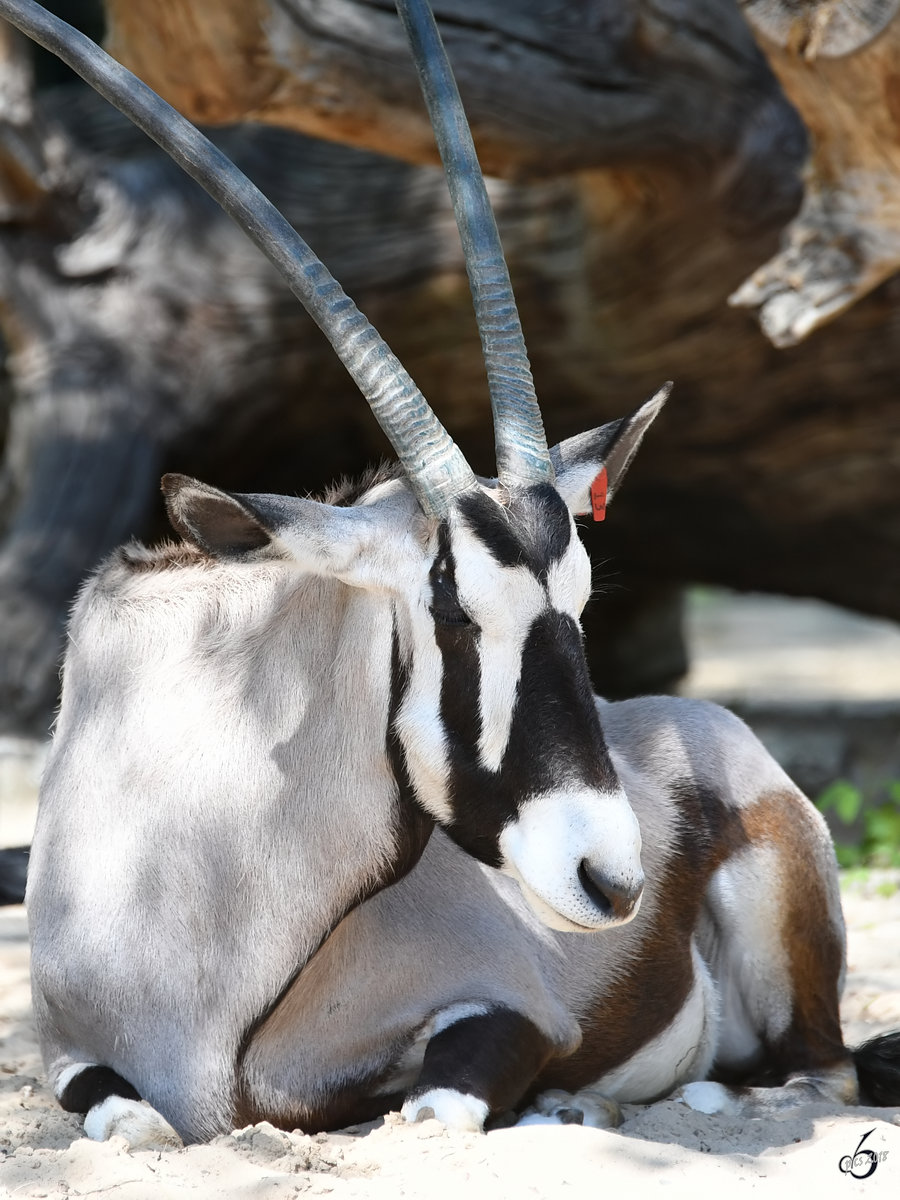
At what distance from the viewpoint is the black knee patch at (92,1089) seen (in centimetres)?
289

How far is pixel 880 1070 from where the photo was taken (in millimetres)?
3566

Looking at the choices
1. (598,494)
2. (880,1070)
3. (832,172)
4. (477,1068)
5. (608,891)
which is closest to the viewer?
(608,891)

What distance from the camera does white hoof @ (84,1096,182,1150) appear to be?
2.76 meters

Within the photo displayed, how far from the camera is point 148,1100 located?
292 cm

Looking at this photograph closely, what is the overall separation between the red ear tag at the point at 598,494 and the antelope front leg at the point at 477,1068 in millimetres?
1051

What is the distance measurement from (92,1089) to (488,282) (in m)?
1.73

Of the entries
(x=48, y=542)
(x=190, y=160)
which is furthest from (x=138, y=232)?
(x=190, y=160)

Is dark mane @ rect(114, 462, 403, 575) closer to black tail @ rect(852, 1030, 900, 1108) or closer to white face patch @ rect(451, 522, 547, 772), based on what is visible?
white face patch @ rect(451, 522, 547, 772)

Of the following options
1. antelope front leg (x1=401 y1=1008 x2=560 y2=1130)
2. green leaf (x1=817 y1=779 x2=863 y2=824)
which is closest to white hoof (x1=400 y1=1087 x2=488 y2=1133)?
antelope front leg (x1=401 y1=1008 x2=560 y2=1130)

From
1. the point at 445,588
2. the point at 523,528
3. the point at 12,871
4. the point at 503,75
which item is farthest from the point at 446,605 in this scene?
the point at 503,75

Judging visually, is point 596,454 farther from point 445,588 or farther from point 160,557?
point 160,557

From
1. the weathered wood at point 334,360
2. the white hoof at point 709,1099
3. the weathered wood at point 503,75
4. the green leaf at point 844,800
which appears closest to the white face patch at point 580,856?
the white hoof at point 709,1099

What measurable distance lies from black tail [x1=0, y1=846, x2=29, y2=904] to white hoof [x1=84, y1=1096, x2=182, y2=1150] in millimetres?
1910

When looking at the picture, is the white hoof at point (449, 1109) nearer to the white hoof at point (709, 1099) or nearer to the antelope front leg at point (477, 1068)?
the antelope front leg at point (477, 1068)
